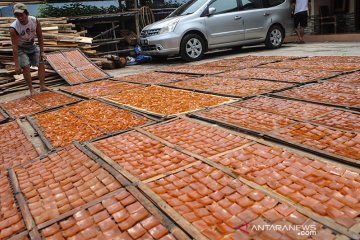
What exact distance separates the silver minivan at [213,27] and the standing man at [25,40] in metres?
3.91

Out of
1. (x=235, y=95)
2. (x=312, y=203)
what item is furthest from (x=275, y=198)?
(x=235, y=95)

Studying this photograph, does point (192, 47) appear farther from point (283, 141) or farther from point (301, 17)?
point (283, 141)

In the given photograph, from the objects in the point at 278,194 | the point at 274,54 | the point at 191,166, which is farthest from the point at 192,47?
the point at 278,194

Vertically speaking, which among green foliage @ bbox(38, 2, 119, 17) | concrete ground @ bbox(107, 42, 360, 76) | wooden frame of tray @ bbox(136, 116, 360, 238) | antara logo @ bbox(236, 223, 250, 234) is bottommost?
antara logo @ bbox(236, 223, 250, 234)

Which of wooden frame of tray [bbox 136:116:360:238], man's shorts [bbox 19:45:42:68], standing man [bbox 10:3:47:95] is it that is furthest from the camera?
man's shorts [bbox 19:45:42:68]

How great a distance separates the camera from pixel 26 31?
21.4 feet

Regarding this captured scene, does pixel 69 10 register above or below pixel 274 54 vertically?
above

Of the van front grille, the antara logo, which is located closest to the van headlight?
the van front grille

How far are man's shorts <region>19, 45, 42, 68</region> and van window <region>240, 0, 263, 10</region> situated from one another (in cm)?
681

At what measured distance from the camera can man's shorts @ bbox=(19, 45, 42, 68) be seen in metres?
6.69

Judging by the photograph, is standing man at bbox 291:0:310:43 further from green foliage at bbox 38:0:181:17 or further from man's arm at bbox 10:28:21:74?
man's arm at bbox 10:28:21:74

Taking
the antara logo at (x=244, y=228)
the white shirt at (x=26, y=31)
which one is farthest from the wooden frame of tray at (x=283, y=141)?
the white shirt at (x=26, y=31)

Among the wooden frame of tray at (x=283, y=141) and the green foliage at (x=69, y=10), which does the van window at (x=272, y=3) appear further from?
the wooden frame of tray at (x=283, y=141)

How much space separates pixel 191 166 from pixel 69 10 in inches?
505
